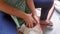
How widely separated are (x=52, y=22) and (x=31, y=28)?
384 millimetres

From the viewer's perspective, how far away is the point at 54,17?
1393 mm

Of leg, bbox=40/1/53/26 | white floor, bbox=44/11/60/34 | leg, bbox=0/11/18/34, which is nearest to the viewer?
leg, bbox=0/11/18/34

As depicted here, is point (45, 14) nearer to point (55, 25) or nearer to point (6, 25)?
point (55, 25)

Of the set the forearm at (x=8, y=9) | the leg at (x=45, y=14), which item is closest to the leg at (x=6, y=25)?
the forearm at (x=8, y=9)

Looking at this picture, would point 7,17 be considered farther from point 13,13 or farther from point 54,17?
point 54,17

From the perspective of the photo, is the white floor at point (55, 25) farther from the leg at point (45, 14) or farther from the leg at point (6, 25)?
the leg at point (6, 25)

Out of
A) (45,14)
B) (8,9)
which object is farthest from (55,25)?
(8,9)

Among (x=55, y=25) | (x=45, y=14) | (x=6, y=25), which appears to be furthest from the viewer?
(x=55, y=25)

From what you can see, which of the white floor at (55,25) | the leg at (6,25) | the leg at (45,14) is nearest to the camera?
the leg at (6,25)

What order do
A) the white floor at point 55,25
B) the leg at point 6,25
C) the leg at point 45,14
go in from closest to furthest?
the leg at point 6,25 → the leg at point 45,14 → the white floor at point 55,25

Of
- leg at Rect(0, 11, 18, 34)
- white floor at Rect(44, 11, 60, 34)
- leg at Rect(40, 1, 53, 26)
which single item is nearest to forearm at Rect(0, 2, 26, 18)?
leg at Rect(0, 11, 18, 34)

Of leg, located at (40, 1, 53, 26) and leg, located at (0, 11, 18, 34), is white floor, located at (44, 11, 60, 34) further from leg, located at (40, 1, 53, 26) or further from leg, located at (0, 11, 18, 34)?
leg, located at (0, 11, 18, 34)

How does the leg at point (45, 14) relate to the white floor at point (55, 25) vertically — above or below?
above

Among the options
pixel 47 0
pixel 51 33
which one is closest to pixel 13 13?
pixel 47 0
